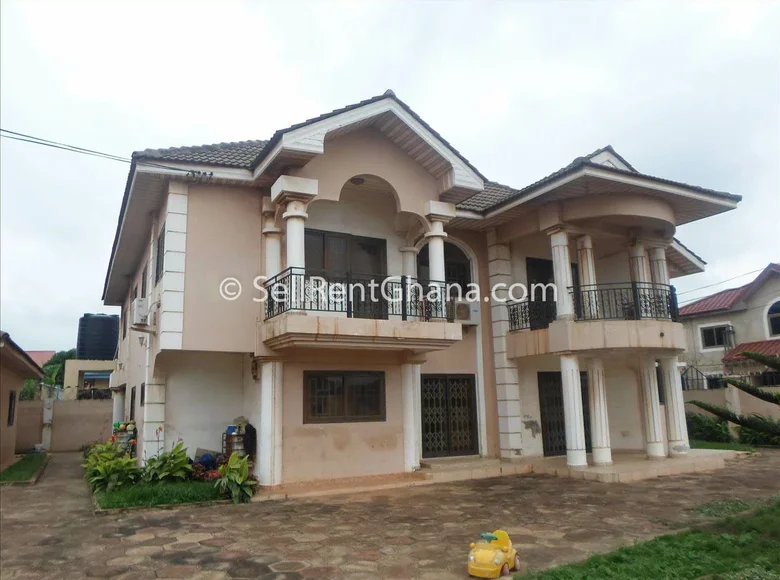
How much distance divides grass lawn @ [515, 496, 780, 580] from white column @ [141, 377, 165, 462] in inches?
315

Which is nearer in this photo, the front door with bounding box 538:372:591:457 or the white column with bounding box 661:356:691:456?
the white column with bounding box 661:356:691:456

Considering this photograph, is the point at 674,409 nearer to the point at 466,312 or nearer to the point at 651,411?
the point at 651,411

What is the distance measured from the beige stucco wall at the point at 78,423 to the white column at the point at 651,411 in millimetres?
19314

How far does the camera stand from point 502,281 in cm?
1419

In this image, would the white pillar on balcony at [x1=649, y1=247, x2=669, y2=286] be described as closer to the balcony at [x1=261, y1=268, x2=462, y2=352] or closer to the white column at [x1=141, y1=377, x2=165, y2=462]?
the balcony at [x1=261, y1=268, x2=462, y2=352]

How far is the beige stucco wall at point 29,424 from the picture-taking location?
72.0 ft

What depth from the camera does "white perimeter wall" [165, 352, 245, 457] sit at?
1156 centimetres

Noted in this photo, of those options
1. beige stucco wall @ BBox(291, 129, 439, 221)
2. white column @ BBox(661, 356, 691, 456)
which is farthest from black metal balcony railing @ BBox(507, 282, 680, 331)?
beige stucco wall @ BBox(291, 129, 439, 221)

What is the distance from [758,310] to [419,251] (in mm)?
19551

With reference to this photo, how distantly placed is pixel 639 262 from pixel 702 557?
29.8 ft

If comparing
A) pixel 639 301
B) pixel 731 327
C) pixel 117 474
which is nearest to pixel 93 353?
pixel 117 474

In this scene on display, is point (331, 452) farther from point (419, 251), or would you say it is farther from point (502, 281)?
point (502, 281)

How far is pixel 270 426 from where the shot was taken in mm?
10578

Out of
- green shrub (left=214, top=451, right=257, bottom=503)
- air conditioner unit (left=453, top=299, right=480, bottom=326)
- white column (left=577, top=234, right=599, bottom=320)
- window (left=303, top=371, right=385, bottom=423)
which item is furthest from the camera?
air conditioner unit (left=453, top=299, right=480, bottom=326)
